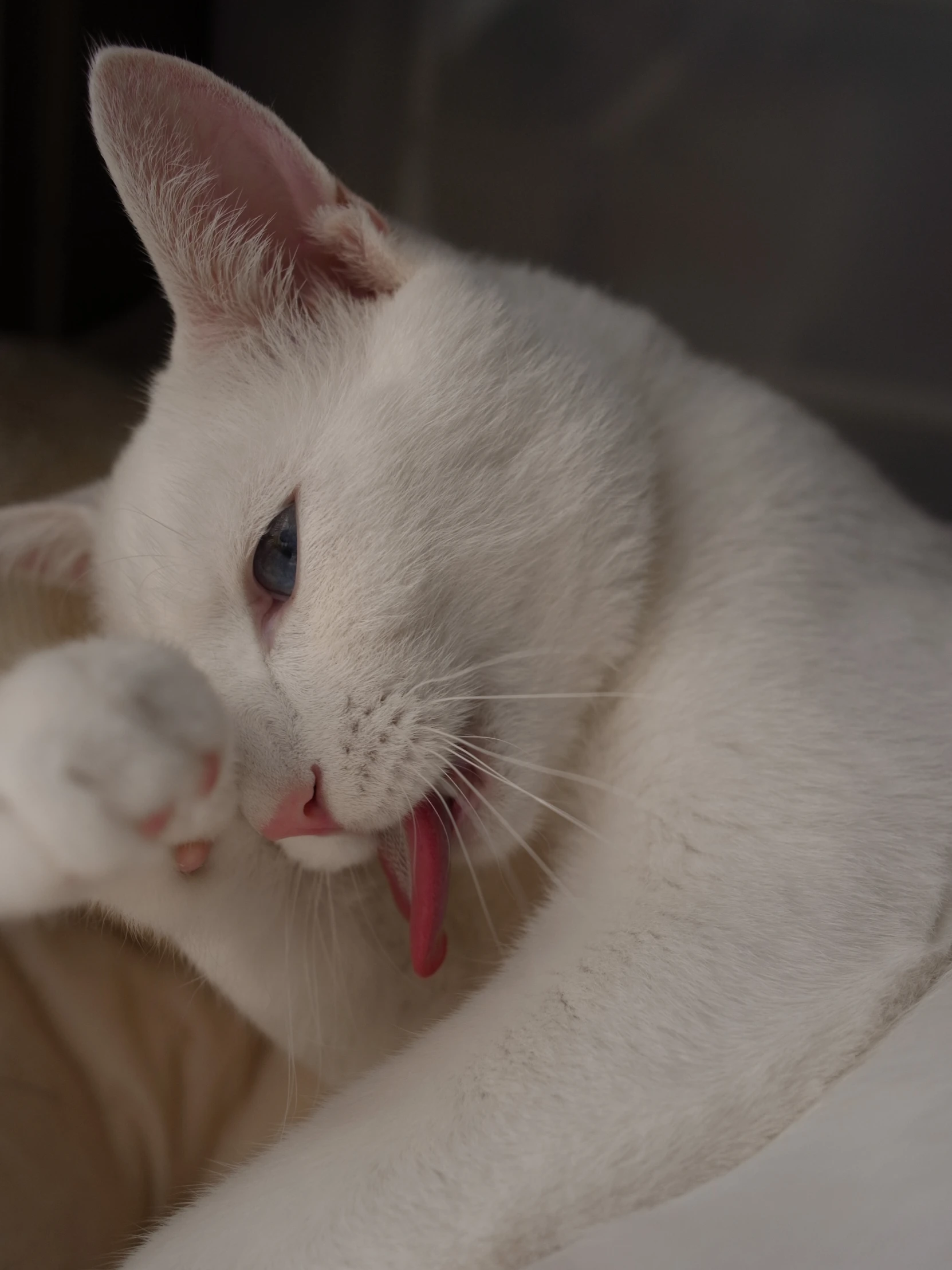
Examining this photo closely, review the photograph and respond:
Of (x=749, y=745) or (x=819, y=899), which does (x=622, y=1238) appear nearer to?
(x=819, y=899)

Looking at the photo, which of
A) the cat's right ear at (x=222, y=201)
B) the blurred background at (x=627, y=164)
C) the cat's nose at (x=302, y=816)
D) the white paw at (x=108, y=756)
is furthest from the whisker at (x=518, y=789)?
the blurred background at (x=627, y=164)

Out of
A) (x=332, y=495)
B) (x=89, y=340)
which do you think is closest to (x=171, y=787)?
(x=332, y=495)

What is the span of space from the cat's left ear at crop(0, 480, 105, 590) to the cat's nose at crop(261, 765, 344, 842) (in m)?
0.47

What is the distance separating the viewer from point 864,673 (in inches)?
42.8

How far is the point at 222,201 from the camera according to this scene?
1088 millimetres

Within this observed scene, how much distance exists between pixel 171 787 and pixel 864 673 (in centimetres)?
68

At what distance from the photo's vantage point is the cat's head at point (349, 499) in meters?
0.95

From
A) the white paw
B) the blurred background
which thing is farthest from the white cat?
the blurred background

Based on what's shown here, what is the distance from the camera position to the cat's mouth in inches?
39.4

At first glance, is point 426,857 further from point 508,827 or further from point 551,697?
point 551,697

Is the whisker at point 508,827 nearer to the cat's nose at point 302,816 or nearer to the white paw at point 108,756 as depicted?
the cat's nose at point 302,816

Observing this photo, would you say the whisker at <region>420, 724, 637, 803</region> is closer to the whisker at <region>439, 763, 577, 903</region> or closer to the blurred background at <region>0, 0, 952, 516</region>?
the whisker at <region>439, 763, 577, 903</region>

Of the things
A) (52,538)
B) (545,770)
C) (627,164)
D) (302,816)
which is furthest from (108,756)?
(627,164)

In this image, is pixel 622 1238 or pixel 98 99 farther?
pixel 98 99
